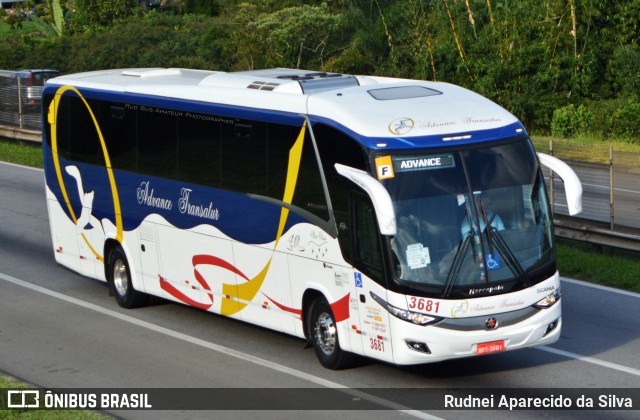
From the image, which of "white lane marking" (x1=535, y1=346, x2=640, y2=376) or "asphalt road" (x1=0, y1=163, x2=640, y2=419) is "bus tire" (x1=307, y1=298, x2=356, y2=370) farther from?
"white lane marking" (x1=535, y1=346, x2=640, y2=376)

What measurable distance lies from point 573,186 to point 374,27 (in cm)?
3304

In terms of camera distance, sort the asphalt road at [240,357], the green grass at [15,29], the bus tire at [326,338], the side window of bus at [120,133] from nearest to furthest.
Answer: the asphalt road at [240,357], the bus tire at [326,338], the side window of bus at [120,133], the green grass at [15,29]

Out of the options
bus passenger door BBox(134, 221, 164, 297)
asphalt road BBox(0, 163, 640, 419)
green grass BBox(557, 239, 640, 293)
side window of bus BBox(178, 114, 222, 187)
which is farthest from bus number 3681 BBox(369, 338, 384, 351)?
green grass BBox(557, 239, 640, 293)

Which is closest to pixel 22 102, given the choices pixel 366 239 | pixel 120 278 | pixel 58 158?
pixel 58 158

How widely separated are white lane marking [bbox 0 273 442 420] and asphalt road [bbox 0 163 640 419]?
0.6 inches

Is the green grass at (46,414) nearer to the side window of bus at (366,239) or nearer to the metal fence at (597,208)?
the side window of bus at (366,239)

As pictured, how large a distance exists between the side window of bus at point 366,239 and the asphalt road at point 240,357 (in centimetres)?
131

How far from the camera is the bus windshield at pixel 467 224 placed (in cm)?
1186

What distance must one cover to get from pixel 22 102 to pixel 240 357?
857 inches

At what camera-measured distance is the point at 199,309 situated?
638 inches

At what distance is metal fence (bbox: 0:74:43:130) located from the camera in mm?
33531

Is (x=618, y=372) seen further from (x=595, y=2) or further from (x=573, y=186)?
(x=595, y=2)

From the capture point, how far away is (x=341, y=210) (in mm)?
12602

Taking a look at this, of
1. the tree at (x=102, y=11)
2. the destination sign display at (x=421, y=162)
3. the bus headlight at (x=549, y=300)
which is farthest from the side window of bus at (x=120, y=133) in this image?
the tree at (x=102, y=11)
